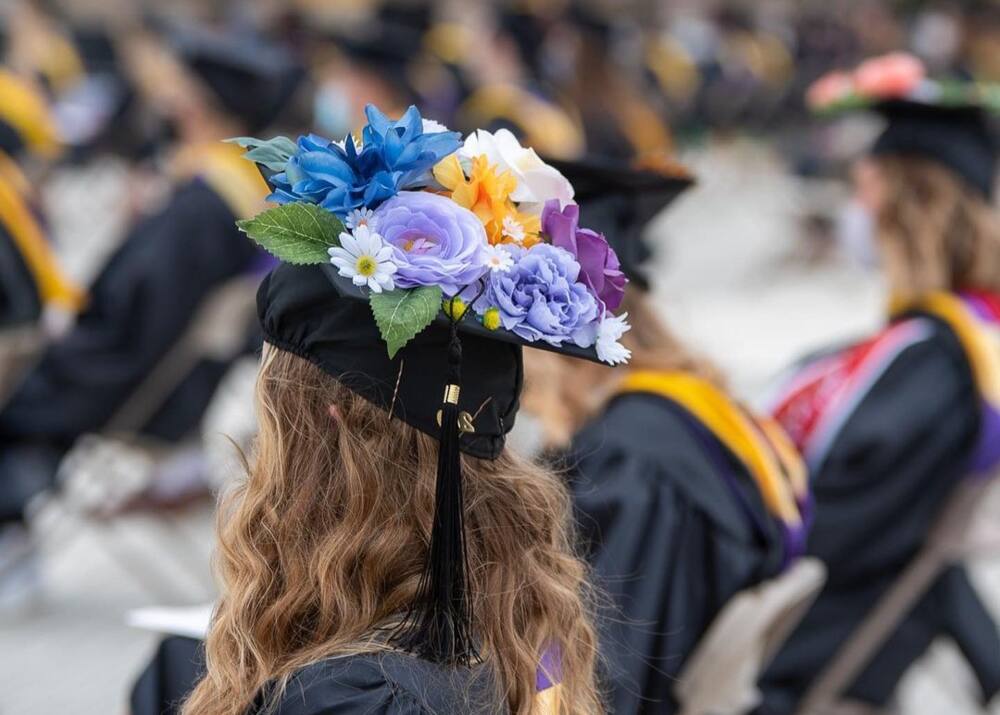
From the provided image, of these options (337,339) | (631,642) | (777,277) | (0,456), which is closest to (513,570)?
(337,339)

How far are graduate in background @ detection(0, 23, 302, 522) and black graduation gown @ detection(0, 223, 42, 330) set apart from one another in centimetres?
21

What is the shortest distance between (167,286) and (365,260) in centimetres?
342

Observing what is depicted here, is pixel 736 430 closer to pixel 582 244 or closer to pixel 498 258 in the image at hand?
pixel 582 244

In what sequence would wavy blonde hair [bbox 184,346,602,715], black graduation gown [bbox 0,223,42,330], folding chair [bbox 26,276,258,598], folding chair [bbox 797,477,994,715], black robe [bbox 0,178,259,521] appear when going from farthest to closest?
1. folding chair [bbox 26,276,258,598]
2. black robe [bbox 0,178,259,521]
3. black graduation gown [bbox 0,223,42,330]
4. folding chair [bbox 797,477,994,715]
5. wavy blonde hair [bbox 184,346,602,715]

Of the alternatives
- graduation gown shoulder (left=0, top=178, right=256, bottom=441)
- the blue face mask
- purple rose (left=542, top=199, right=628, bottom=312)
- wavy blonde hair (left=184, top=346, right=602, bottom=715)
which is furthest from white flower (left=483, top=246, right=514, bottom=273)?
the blue face mask

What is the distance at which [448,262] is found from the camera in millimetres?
1529

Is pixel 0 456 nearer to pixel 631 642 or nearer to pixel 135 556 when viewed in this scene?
pixel 135 556

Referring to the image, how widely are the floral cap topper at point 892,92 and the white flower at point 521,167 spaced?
2.22 metres

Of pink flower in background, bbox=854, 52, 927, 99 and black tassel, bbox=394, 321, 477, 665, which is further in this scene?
pink flower in background, bbox=854, 52, 927, 99

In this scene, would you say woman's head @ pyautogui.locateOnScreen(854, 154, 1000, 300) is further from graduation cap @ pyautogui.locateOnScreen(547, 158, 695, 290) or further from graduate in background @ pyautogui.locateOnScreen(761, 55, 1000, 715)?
graduation cap @ pyautogui.locateOnScreen(547, 158, 695, 290)

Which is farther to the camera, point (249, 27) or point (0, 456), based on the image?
point (249, 27)

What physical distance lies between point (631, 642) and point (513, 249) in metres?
1.03

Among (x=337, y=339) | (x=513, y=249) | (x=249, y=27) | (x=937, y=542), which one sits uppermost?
(x=249, y=27)

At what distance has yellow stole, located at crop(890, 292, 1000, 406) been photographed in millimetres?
3543
